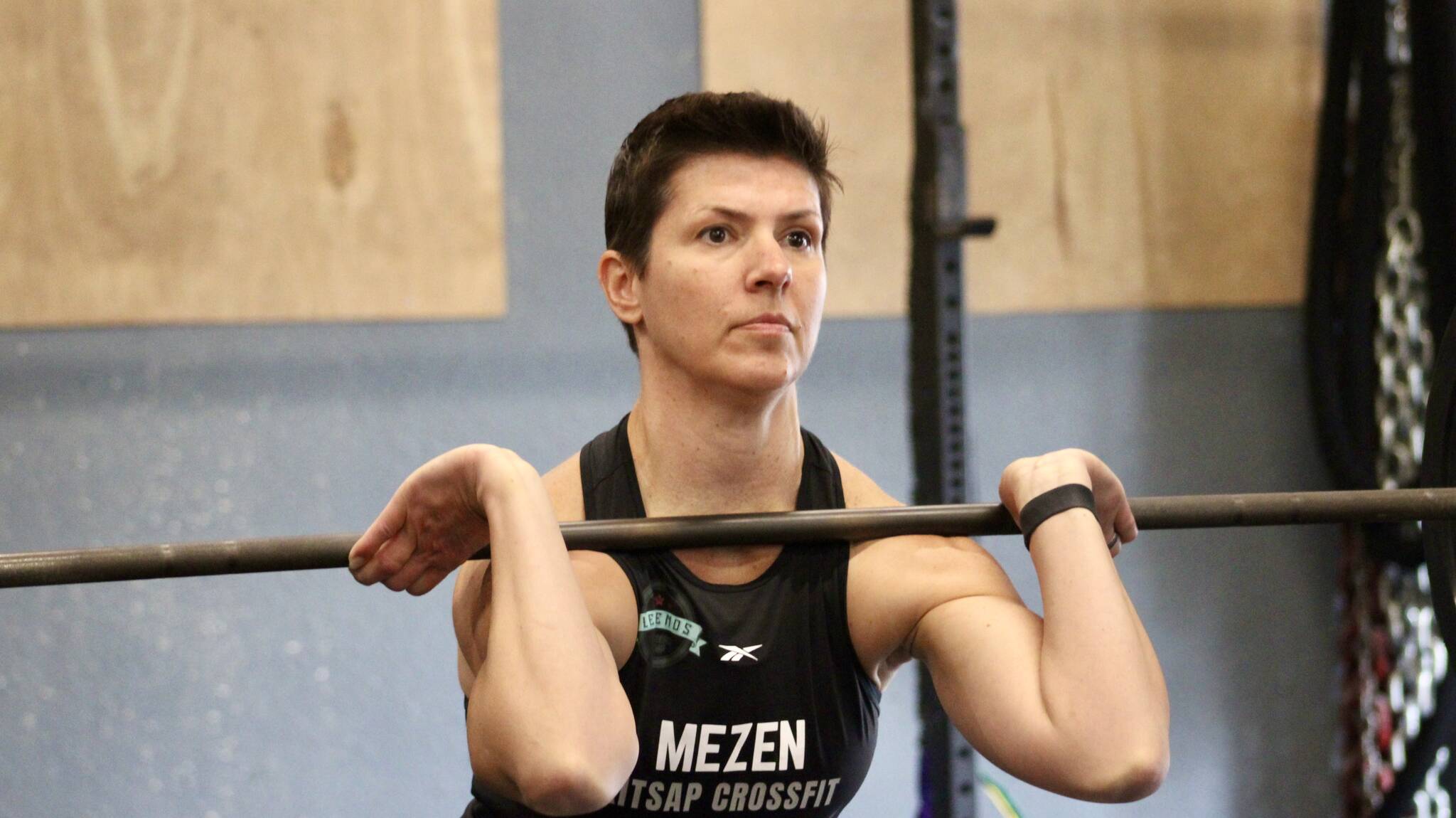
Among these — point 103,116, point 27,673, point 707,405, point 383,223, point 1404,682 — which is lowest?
point 1404,682

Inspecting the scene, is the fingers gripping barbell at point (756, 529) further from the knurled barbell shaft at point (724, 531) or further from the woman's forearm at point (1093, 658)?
the woman's forearm at point (1093, 658)

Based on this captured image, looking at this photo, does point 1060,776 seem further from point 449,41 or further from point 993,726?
point 449,41

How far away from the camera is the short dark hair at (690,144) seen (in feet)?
4.80

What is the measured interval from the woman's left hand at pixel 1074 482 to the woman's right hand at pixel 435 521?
0.53 m

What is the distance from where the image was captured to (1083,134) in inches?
114

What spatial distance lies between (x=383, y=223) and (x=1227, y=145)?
1949 millimetres

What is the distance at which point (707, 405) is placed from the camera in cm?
147

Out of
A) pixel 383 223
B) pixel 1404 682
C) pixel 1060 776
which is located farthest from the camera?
pixel 1404 682

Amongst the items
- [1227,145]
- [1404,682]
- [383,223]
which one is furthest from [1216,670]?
[383,223]

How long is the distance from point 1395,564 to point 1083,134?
122 cm

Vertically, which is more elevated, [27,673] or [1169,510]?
[1169,510]

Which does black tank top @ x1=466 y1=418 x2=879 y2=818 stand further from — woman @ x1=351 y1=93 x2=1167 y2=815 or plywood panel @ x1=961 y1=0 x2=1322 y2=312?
plywood panel @ x1=961 y1=0 x2=1322 y2=312

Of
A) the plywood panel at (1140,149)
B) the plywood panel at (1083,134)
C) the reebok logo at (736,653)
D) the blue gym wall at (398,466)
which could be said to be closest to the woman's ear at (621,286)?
the reebok logo at (736,653)

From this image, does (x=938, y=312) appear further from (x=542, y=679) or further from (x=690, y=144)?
(x=542, y=679)
